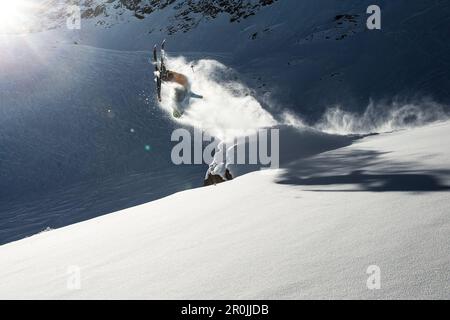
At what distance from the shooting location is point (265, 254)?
2625 mm

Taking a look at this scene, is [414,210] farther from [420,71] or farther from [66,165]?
[420,71]

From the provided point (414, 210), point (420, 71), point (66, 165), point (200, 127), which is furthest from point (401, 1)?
point (414, 210)

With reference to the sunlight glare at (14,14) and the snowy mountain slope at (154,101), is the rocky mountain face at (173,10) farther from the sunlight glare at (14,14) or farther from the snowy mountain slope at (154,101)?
the snowy mountain slope at (154,101)

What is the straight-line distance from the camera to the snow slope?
6.73 feet

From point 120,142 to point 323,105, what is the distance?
36.4 ft

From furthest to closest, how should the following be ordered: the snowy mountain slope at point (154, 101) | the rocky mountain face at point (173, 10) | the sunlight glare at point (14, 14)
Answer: the sunlight glare at point (14, 14) < the rocky mountain face at point (173, 10) < the snowy mountain slope at point (154, 101)

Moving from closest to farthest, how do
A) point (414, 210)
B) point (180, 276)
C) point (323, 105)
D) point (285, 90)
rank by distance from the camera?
point (180, 276) → point (414, 210) → point (323, 105) → point (285, 90)

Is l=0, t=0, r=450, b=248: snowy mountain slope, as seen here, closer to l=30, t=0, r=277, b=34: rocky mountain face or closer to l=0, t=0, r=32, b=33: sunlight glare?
l=30, t=0, r=277, b=34: rocky mountain face

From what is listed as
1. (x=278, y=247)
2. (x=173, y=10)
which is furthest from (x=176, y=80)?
(x=173, y=10)

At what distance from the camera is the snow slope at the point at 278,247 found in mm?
2053

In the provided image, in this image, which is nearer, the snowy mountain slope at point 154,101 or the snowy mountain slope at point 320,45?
the snowy mountain slope at point 154,101

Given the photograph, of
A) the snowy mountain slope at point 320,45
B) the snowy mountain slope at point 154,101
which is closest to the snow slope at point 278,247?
the snowy mountain slope at point 154,101

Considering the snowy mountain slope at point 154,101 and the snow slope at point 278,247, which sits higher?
the snowy mountain slope at point 154,101
